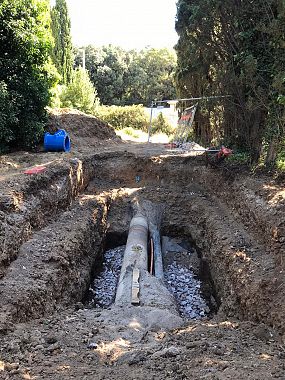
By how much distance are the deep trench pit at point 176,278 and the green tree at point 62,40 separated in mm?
23058

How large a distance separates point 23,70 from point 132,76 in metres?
34.4

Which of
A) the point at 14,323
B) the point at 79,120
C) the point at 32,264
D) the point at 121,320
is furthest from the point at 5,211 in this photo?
the point at 79,120

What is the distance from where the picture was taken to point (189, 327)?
7031mm

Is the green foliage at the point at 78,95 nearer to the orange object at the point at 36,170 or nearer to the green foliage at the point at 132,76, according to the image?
the orange object at the point at 36,170

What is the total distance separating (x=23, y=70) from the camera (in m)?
14.2

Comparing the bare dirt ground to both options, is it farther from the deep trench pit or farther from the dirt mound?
the dirt mound

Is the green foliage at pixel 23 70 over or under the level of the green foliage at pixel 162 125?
over

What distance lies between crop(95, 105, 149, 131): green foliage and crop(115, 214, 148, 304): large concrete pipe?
18.3m

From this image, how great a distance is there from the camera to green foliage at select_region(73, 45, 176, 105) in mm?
45500

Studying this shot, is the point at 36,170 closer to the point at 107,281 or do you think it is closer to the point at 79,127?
the point at 107,281

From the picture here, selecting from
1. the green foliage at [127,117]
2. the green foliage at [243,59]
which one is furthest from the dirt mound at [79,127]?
the green foliage at [127,117]

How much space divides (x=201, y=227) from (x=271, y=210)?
13.0ft

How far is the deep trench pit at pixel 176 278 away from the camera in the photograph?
9.95m

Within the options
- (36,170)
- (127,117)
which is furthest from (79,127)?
(127,117)
